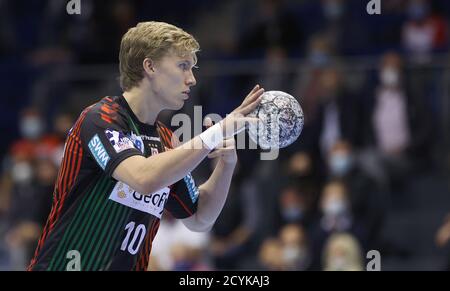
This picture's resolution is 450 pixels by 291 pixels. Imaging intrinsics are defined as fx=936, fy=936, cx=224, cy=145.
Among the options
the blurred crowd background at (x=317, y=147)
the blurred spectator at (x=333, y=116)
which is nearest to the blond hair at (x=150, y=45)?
the blurred crowd background at (x=317, y=147)

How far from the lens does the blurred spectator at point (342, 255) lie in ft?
34.7

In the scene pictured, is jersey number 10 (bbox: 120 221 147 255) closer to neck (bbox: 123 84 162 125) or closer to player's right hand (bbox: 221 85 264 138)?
neck (bbox: 123 84 162 125)

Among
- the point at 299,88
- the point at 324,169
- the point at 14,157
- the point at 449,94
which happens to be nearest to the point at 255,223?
A: the point at 324,169

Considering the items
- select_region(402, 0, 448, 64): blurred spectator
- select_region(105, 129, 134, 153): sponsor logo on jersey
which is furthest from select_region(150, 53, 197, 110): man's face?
select_region(402, 0, 448, 64): blurred spectator

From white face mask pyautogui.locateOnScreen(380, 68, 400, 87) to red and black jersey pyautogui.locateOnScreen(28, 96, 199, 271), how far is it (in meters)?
7.30

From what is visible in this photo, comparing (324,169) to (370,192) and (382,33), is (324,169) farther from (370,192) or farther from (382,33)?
(382,33)

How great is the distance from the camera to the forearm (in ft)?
20.0

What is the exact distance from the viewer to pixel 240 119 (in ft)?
17.1

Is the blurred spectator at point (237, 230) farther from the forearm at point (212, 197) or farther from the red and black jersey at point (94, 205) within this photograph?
the red and black jersey at point (94, 205)

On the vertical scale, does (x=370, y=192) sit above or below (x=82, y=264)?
above

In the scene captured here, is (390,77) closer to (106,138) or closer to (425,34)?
(425,34)

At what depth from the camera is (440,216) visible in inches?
481

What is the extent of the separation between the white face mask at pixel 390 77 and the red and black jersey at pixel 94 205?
730cm
